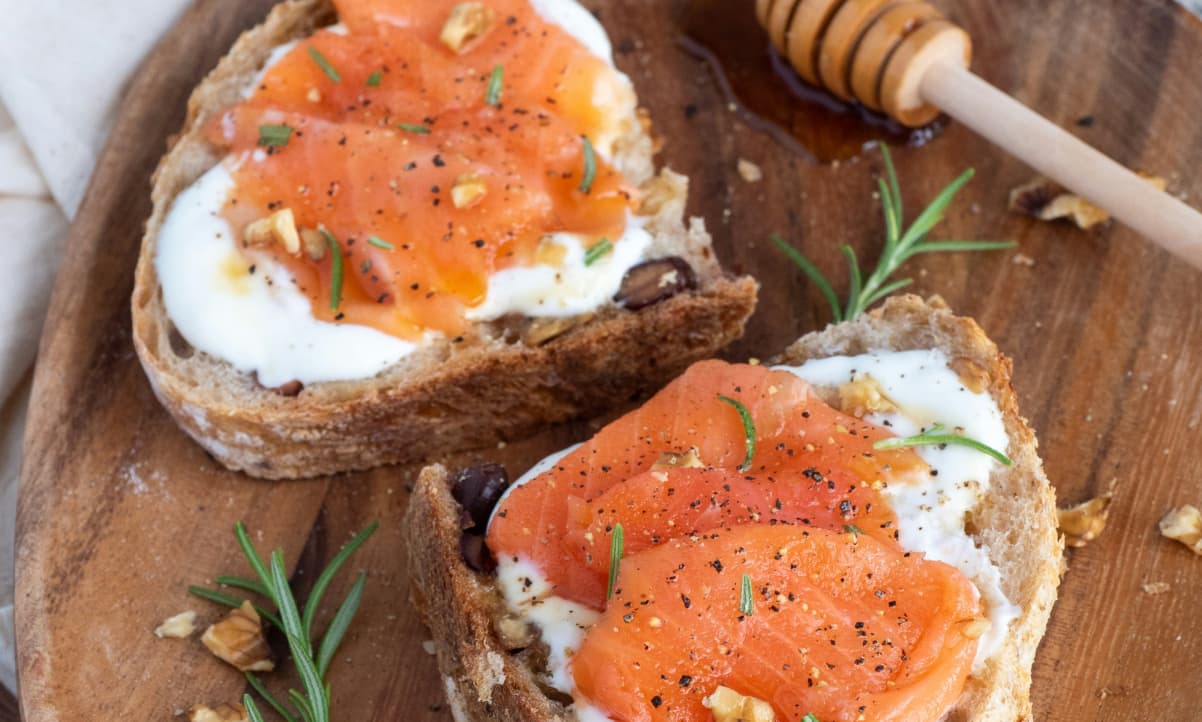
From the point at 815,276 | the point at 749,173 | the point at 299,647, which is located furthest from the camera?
the point at 749,173

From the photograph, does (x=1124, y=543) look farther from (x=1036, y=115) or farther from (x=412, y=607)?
(x=412, y=607)

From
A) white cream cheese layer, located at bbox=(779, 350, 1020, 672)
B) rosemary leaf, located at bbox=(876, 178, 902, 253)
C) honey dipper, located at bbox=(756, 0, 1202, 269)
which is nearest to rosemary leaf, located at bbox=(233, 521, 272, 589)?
white cream cheese layer, located at bbox=(779, 350, 1020, 672)

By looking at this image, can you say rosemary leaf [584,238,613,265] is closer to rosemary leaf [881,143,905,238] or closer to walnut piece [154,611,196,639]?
rosemary leaf [881,143,905,238]

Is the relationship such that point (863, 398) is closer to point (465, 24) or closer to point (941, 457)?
point (941, 457)

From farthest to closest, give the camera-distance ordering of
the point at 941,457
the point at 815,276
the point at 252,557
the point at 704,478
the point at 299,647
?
the point at 815,276
the point at 252,557
the point at 299,647
the point at 941,457
the point at 704,478

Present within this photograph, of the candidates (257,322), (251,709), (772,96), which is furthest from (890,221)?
(251,709)

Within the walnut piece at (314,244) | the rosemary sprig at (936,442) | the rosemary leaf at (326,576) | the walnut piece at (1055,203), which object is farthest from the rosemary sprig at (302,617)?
the walnut piece at (1055,203)
